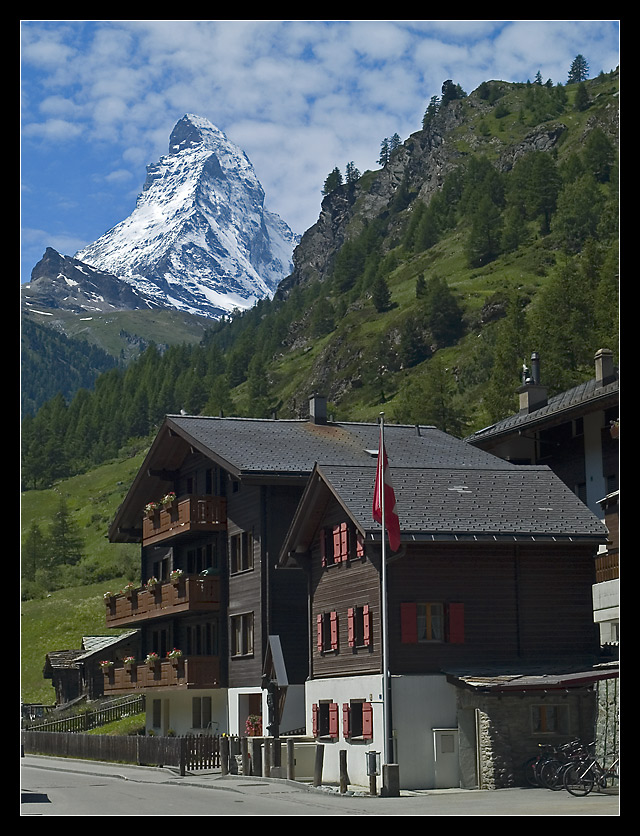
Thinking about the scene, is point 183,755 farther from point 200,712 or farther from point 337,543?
point 200,712

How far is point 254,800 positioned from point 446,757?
7.12m

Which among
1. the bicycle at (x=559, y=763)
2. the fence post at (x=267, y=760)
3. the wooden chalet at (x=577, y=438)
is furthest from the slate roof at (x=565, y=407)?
the fence post at (x=267, y=760)

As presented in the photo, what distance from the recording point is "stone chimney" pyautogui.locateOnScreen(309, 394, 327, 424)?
176 ft

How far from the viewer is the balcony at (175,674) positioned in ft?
160

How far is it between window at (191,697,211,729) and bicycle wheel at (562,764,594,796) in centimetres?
2270

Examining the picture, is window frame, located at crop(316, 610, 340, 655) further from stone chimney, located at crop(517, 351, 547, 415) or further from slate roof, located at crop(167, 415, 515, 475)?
stone chimney, located at crop(517, 351, 547, 415)

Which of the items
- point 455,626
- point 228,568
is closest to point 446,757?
point 455,626

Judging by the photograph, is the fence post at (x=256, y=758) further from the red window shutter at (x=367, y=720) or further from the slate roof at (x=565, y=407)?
the slate roof at (x=565, y=407)

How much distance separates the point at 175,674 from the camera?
4978cm

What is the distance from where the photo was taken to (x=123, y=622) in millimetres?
57406

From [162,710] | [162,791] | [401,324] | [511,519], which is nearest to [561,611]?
[511,519]

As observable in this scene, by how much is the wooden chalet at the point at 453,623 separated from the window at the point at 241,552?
6.58 m

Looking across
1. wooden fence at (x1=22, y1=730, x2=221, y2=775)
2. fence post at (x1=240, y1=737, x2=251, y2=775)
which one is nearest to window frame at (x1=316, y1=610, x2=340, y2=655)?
fence post at (x1=240, y1=737, x2=251, y2=775)
